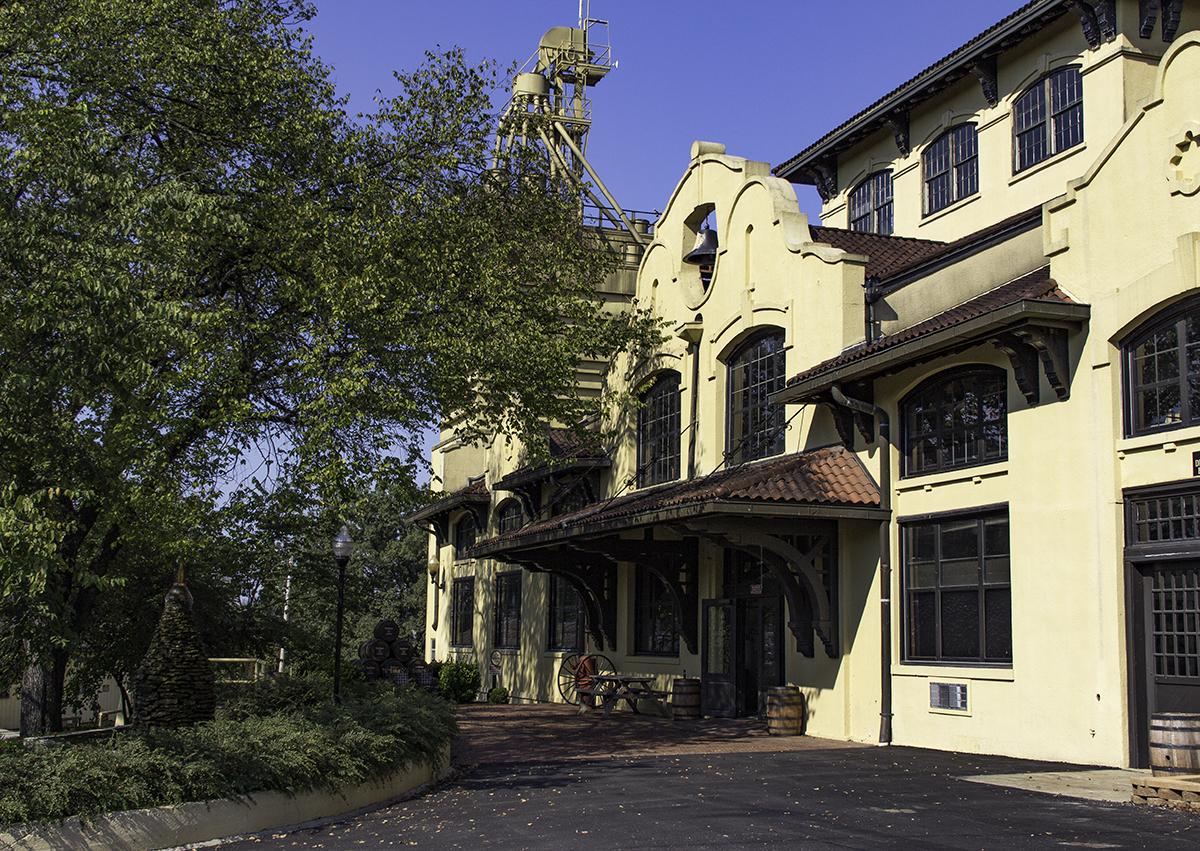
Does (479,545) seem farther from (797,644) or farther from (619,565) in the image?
(797,644)

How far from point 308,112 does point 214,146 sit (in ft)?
5.02

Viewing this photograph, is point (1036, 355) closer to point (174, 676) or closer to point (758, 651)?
point (758, 651)

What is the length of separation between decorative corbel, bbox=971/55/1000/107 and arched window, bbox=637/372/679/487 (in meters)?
7.72

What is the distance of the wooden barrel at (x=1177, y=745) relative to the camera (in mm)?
10633

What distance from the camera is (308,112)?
55.4ft

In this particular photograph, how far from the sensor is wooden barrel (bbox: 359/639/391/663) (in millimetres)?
26594

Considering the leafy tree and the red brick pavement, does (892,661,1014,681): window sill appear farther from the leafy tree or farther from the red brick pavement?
the leafy tree

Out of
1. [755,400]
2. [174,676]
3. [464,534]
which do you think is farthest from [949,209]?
[464,534]

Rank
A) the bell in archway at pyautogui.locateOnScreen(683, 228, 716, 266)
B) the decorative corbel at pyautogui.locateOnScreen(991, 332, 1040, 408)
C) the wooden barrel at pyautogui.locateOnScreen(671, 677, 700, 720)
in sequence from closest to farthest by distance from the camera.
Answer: the decorative corbel at pyautogui.locateOnScreen(991, 332, 1040, 408) → the wooden barrel at pyautogui.locateOnScreen(671, 677, 700, 720) → the bell in archway at pyautogui.locateOnScreen(683, 228, 716, 266)

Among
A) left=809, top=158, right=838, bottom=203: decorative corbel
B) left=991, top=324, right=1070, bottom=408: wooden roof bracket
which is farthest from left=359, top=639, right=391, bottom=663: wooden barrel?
left=991, top=324, right=1070, bottom=408: wooden roof bracket

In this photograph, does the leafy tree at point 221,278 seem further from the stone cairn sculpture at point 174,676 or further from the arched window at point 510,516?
the arched window at point 510,516

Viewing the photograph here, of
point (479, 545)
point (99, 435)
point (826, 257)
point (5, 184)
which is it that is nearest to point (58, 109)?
point (5, 184)

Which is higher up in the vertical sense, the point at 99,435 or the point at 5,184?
the point at 5,184

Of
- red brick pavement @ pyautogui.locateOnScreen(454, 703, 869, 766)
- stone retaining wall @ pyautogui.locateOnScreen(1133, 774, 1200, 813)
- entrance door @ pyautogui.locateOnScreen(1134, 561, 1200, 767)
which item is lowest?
red brick pavement @ pyautogui.locateOnScreen(454, 703, 869, 766)
